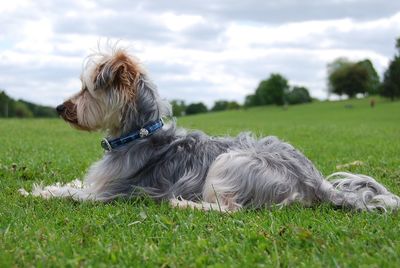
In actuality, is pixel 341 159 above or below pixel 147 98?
below

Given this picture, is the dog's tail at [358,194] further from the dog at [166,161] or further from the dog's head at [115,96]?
the dog's head at [115,96]

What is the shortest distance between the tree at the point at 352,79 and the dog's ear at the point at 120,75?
11738cm

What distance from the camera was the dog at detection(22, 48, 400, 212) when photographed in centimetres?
682

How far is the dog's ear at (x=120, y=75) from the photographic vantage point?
7.39 m

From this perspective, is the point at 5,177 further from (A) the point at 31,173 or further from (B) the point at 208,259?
(B) the point at 208,259

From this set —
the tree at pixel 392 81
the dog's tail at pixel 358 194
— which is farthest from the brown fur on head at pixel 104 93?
the tree at pixel 392 81

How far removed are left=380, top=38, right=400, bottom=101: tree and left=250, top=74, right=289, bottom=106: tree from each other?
29.7 metres

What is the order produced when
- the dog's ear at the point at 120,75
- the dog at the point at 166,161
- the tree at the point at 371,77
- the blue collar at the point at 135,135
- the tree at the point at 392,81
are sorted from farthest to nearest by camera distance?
the tree at the point at 371,77 → the tree at the point at 392,81 → the blue collar at the point at 135,135 → the dog's ear at the point at 120,75 → the dog at the point at 166,161

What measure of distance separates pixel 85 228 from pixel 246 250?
1580mm

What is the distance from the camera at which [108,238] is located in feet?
16.5

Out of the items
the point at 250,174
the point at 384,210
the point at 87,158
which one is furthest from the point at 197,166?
the point at 87,158

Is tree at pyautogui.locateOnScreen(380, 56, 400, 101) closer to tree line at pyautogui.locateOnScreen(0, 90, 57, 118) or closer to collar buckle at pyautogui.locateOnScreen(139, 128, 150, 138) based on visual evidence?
tree line at pyautogui.locateOnScreen(0, 90, 57, 118)

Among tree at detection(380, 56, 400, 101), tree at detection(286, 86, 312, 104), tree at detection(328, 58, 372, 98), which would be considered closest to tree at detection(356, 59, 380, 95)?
tree at detection(328, 58, 372, 98)

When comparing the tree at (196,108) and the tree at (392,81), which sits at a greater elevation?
the tree at (392,81)
